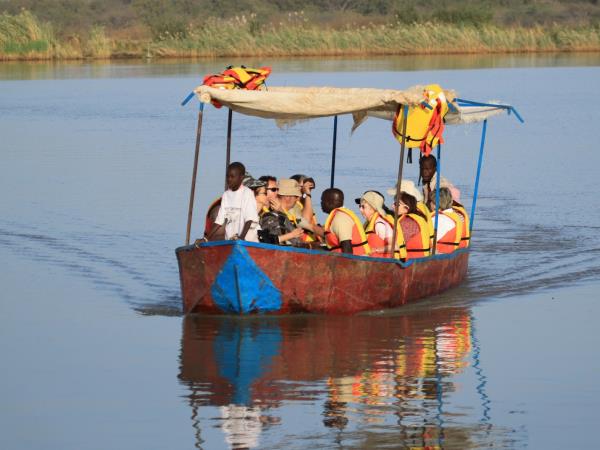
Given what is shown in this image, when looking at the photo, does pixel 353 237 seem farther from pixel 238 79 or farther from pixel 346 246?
pixel 238 79

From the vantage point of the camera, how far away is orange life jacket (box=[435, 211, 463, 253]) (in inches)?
593

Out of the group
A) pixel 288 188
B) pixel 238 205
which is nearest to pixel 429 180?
pixel 288 188

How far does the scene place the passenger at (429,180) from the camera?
15.2m

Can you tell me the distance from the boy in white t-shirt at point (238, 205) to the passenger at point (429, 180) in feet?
8.47

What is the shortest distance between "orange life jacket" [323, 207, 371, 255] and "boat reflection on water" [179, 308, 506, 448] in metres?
0.64

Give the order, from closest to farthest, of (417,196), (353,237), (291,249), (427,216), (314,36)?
(291,249)
(353,237)
(427,216)
(417,196)
(314,36)

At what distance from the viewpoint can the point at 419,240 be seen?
14336 mm

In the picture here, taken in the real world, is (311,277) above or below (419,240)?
below

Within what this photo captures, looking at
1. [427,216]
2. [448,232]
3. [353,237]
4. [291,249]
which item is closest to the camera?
[291,249]

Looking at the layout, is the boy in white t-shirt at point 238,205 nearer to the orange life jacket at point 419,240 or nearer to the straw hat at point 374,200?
the straw hat at point 374,200

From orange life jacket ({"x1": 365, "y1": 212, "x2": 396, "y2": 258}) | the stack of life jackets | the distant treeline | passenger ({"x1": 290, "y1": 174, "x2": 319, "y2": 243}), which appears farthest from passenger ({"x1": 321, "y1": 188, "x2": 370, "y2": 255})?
the distant treeline

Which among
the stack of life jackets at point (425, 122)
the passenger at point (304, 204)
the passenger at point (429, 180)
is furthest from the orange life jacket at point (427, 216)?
the passenger at point (304, 204)

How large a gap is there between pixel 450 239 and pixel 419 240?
82 centimetres

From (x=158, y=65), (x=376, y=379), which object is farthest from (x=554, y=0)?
(x=376, y=379)
